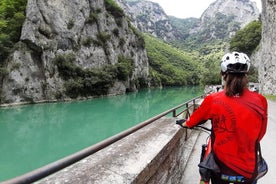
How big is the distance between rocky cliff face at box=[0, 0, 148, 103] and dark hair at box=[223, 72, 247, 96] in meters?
34.0

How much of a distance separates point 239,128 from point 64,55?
131ft

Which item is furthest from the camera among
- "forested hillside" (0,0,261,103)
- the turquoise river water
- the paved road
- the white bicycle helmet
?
"forested hillside" (0,0,261,103)

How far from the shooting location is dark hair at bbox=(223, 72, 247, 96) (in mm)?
2076

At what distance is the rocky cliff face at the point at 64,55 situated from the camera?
34.8 metres

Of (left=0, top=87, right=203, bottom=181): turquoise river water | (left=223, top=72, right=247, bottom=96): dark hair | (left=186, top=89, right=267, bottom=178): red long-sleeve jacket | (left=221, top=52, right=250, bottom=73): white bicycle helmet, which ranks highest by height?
(left=221, top=52, right=250, bottom=73): white bicycle helmet

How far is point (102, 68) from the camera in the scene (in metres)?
46.5

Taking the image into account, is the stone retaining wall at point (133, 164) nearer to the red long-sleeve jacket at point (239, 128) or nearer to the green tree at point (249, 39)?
the red long-sleeve jacket at point (239, 128)

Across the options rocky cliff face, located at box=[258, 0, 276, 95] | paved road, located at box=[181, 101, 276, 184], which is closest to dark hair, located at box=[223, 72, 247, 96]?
paved road, located at box=[181, 101, 276, 184]

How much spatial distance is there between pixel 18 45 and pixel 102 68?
15436mm

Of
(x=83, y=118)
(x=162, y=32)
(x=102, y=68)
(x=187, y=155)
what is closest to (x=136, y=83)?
(x=102, y=68)

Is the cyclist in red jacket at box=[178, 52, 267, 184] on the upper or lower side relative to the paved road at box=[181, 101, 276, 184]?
upper

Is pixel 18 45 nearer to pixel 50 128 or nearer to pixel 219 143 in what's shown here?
pixel 50 128

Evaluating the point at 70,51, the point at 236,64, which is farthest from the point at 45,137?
the point at 70,51

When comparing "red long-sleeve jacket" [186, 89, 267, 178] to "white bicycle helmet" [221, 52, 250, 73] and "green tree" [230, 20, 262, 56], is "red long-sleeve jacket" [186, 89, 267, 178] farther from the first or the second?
"green tree" [230, 20, 262, 56]
